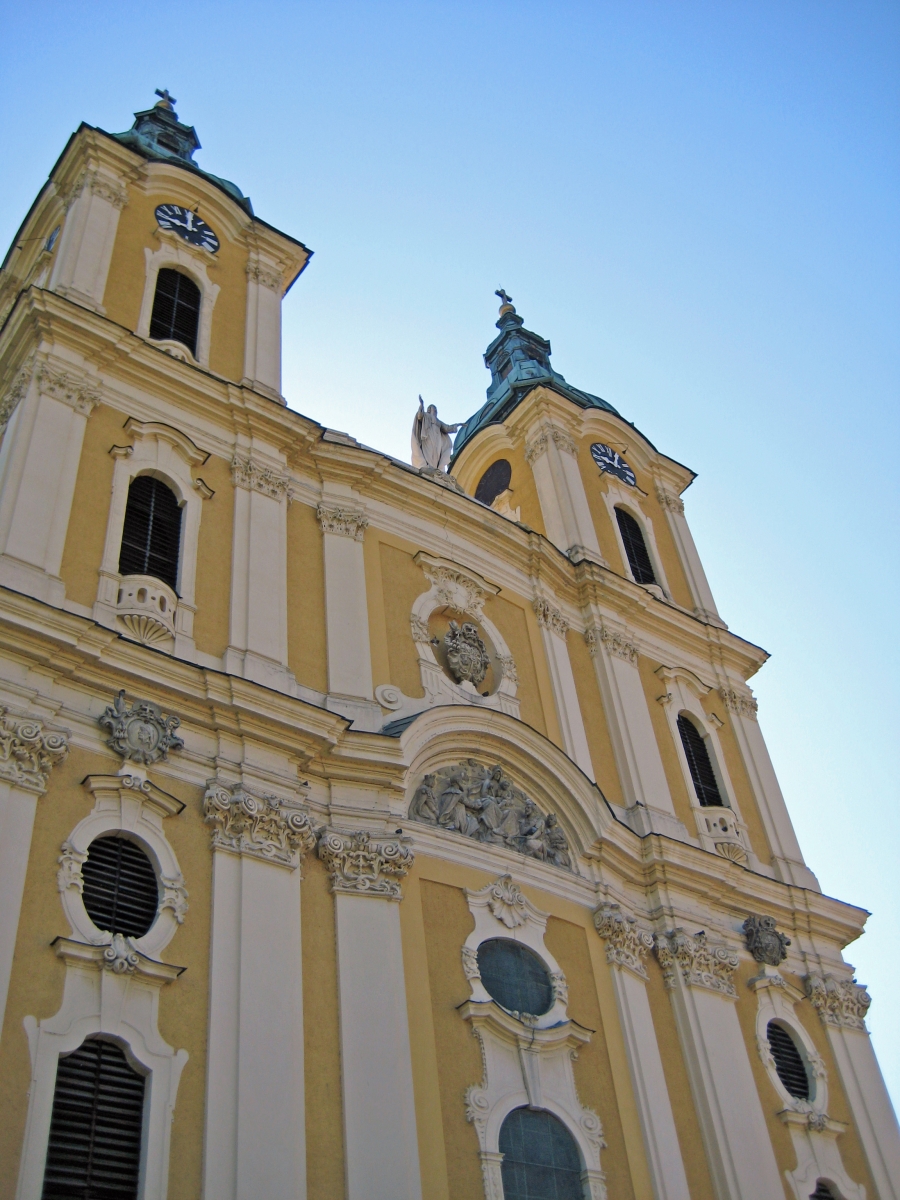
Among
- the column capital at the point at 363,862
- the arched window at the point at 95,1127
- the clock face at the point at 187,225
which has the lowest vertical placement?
the arched window at the point at 95,1127

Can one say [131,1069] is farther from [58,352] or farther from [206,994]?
[58,352]

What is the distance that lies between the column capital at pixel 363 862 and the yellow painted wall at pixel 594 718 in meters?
4.87

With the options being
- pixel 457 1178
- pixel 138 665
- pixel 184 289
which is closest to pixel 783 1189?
pixel 457 1178

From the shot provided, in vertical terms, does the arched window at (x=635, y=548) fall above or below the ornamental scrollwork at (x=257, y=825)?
above

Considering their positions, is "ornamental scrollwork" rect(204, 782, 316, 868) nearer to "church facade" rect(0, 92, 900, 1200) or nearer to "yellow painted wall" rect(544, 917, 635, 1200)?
"church facade" rect(0, 92, 900, 1200)

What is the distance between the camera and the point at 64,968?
11.2m

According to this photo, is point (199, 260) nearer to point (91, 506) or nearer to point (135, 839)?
point (91, 506)

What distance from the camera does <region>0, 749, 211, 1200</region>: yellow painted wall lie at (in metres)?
10.4

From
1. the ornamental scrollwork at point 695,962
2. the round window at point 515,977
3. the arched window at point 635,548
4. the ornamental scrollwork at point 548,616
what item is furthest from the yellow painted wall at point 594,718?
the round window at point 515,977

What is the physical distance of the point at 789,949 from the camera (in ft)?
63.6

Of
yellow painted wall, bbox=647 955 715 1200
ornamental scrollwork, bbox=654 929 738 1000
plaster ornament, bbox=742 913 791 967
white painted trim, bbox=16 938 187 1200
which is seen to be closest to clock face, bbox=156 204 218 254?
white painted trim, bbox=16 938 187 1200

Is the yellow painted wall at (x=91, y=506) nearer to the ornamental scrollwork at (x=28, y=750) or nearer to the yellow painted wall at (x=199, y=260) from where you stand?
the ornamental scrollwork at (x=28, y=750)

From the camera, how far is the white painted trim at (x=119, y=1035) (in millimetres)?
10547

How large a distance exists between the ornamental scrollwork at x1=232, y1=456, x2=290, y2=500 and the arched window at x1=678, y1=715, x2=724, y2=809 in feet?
27.0
